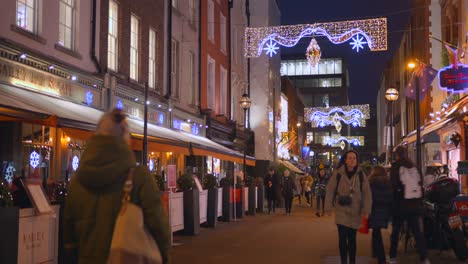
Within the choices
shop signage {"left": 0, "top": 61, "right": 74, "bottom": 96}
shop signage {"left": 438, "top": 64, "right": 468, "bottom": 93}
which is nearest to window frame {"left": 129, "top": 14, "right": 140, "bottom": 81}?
shop signage {"left": 0, "top": 61, "right": 74, "bottom": 96}

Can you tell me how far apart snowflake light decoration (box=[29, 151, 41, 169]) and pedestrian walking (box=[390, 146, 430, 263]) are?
25.1ft

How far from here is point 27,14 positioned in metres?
13.4

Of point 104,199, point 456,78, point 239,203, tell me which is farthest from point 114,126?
point 456,78

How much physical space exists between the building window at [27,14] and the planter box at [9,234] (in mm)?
7063

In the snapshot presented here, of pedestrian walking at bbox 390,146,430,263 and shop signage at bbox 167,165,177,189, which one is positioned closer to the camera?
pedestrian walking at bbox 390,146,430,263

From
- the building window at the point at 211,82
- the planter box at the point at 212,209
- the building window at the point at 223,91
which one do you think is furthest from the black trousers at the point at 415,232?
the building window at the point at 223,91

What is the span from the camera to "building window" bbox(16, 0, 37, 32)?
1299 cm

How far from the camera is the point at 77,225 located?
4164 mm

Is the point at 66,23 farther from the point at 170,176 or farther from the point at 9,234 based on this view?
the point at 9,234

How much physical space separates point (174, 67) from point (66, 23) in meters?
8.77

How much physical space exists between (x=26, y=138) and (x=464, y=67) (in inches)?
525

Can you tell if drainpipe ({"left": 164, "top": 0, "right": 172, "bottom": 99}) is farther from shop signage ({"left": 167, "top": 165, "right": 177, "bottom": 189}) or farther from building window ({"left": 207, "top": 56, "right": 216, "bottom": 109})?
shop signage ({"left": 167, "top": 165, "right": 177, "bottom": 189})

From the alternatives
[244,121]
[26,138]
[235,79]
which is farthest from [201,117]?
[26,138]

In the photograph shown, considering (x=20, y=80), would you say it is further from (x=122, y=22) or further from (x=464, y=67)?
(x=464, y=67)
